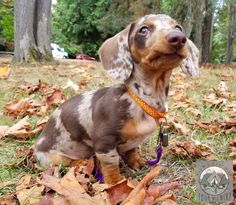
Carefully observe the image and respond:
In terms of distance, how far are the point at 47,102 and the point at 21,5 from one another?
617 centimetres

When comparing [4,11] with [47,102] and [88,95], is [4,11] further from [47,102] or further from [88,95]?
[88,95]

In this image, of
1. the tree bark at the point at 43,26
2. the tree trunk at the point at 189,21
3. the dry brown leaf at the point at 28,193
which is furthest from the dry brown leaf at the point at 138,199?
the tree trunk at the point at 189,21

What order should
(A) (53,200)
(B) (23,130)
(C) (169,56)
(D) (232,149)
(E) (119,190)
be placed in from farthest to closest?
1. (B) (23,130)
2. (D) (232,149)
3. (C) (169,56)
4. (E) (119,190)
5. (A) (53,200)

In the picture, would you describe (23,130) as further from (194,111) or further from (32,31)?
(32,31)

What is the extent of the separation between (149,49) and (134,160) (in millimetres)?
797

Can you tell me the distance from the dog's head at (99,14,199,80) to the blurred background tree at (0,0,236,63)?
10.6 metres

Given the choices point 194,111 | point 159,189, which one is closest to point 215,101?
point 194,111

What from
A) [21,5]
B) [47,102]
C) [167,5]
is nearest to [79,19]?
[167,5]

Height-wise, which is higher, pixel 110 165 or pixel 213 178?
pixel 213 178

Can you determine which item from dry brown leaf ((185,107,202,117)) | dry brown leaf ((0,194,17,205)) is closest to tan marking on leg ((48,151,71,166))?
dry brown leaf ((0,194,17,205))

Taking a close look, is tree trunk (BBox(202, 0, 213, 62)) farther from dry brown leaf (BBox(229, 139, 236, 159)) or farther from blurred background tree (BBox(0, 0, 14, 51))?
dry brown leaf (BBox(229, 139, 236, 159))

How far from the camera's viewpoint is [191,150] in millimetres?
2510

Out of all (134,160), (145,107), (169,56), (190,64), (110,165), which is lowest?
(134,160)

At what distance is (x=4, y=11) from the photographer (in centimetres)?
2303
